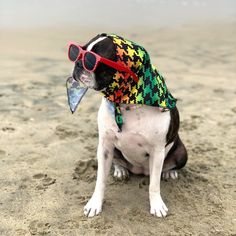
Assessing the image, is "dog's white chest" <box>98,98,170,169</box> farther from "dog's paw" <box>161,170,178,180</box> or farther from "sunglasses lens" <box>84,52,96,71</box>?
"dog's paw" <box>161,170,178,180</box>

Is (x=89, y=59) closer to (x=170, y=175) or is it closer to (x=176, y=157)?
(x=176, y=157)

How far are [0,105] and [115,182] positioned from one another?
92.2 inches

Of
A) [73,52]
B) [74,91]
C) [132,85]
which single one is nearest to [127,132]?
[132,85]

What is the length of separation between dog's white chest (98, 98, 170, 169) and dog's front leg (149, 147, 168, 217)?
7 centimetres

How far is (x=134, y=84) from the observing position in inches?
123

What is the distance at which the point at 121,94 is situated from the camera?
3.10 metres

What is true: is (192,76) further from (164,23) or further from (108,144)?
(164,23)

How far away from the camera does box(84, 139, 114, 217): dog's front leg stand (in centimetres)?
348

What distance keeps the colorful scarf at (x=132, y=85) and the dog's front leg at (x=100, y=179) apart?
0.35 m

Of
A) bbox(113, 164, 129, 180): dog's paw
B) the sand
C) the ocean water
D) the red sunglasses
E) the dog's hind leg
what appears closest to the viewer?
the red sunglasses

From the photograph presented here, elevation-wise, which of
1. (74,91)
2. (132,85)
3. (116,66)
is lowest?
(74,91)

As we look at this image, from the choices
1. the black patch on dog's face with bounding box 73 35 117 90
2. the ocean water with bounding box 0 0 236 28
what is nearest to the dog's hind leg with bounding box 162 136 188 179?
the black patch on dog's face with bounding box 73 35 117 90

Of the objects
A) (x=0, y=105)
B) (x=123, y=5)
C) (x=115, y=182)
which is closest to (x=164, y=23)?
(x=123, y=5)

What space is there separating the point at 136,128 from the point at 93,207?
75 centimetres
